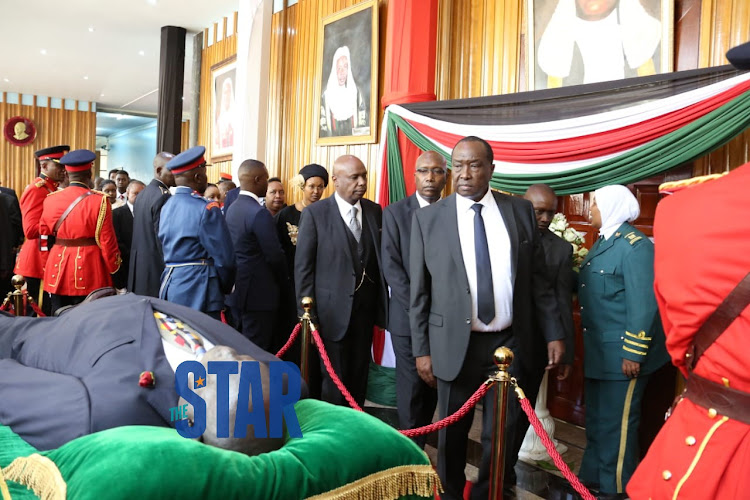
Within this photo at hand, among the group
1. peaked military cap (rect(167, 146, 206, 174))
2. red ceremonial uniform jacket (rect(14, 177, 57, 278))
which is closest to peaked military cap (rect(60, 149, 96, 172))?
red ceremonial uniform jacket (rect(14, 177, 57, 278))

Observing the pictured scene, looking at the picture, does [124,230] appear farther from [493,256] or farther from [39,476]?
[39,476]

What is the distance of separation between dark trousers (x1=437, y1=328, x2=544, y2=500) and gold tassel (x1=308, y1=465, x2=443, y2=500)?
2.46 feet

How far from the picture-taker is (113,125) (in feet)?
66.5

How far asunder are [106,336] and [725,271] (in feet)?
6.44

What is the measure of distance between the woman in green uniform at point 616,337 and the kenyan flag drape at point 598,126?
0.30 m

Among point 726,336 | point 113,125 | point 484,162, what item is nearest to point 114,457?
point 726,336

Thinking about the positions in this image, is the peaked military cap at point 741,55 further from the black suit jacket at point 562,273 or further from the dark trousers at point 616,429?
the dark trousers at point 616,429

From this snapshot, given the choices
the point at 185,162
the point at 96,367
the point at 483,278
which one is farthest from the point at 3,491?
the point at 185,162

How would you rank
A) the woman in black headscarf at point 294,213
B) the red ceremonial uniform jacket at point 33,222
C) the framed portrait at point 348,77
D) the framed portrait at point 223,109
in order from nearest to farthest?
the woman in black headscarf at point 294,213 < the red ceremonial uniform jacket at point 33,222 < the framed portrait at point 348,77 < the framed portrait at point 223,109

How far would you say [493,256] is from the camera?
2703mm

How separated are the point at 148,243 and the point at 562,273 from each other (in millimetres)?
3212

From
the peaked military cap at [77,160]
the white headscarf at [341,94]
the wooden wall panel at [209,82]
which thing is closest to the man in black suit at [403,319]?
the peaked military cap at [77,160]

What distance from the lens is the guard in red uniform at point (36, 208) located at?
521cm

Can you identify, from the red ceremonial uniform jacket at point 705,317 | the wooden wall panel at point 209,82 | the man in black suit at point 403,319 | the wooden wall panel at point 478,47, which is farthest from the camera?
the wooden wall panel at point 209,82
